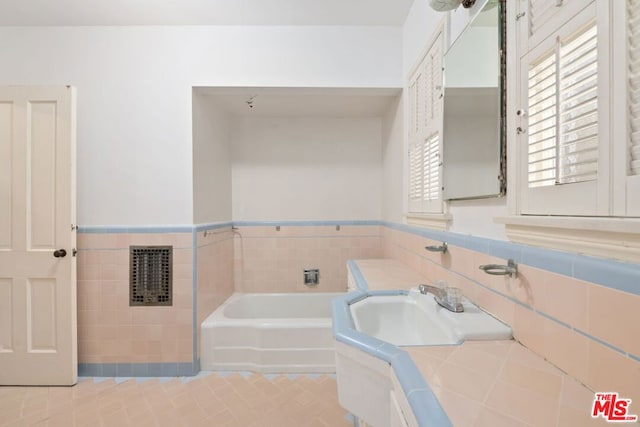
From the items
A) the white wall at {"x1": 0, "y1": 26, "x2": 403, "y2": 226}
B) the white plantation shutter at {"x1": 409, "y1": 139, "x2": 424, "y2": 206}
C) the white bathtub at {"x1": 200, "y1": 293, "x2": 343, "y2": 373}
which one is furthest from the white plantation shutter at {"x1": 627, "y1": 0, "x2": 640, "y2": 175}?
the white wall at {"x1": 0, "y1": 26, "x2": 403, "y2": 226}

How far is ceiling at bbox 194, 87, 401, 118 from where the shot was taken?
2236 millimetres

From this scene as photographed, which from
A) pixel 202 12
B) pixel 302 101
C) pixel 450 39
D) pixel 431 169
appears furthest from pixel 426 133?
pixel 202 12

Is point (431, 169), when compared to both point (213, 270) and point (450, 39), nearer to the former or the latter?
point (450, 39)

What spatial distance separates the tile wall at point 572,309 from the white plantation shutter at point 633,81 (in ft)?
0.74

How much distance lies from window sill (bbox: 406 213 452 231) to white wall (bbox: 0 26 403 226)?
166 centimetres

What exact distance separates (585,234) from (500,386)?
41 centimetres

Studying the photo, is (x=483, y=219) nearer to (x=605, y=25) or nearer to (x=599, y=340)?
(x=599, y=340)

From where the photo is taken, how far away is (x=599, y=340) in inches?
24.7

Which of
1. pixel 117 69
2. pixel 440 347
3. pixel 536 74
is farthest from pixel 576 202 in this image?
pixel 117 69

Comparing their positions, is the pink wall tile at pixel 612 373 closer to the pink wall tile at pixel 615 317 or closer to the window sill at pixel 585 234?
the pink wall tile at pixel 615 317

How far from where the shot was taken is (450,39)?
1.43 meters

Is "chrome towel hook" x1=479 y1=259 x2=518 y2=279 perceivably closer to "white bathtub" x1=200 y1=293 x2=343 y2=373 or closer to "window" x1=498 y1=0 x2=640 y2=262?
"window" x1=498 y1=0 x2=640 y2=262

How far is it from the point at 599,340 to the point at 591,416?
0.16 meters

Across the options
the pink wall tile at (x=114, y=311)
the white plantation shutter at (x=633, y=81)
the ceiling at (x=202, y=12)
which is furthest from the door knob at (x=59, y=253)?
the white plantation shutter at (x=633, y=81)
